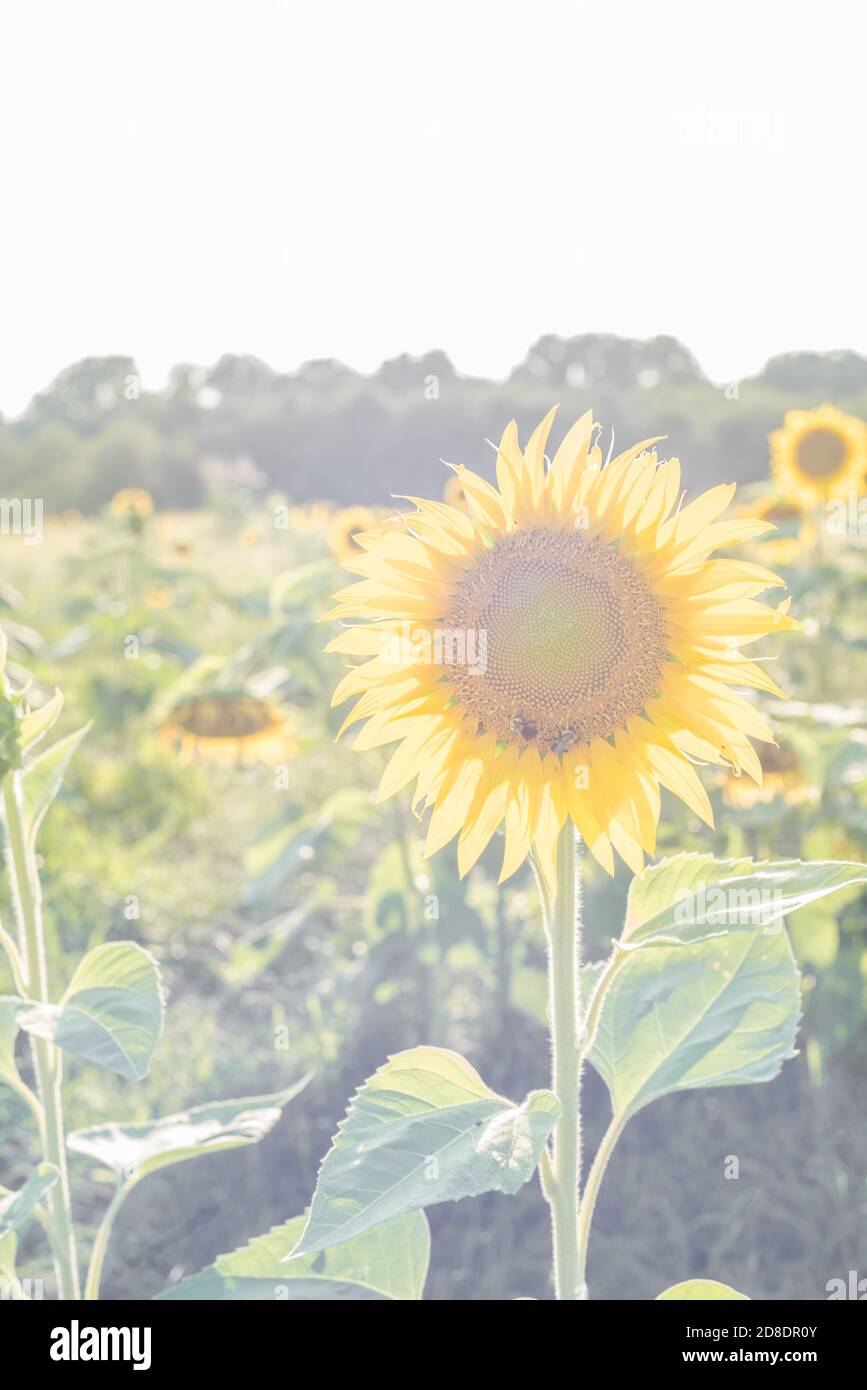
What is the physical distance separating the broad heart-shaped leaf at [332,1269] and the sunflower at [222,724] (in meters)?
1.55

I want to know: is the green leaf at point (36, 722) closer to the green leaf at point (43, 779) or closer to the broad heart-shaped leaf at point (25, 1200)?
the green leaf at point (43, 779)

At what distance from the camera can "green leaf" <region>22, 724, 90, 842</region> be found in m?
1.31

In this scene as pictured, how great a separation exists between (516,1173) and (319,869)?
2799 mm

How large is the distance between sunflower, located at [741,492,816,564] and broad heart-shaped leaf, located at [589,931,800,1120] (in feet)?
7.53

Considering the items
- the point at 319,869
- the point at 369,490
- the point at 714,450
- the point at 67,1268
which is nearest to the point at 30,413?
the point at 369,490

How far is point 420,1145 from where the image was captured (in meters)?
1.01

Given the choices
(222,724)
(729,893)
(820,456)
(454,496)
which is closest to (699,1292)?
(729,893)

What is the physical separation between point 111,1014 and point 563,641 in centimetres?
54

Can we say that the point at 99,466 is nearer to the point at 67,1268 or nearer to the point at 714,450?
the point at 714,450

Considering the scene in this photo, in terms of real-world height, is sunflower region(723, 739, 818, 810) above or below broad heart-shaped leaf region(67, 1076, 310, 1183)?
above

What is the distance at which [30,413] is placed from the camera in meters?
24.6

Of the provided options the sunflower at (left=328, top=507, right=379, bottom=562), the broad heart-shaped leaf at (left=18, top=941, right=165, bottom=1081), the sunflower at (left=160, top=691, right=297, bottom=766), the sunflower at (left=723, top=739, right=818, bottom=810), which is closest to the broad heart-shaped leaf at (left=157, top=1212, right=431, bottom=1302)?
the broad heart-shaped leaf at (left=18, top=941, right=165, bottom=1081)

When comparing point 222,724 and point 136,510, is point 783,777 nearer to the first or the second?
point 222,724

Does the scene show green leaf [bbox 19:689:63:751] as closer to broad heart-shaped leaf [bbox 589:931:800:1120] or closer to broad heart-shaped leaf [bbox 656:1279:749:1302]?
broad heart-shaped leaf [bbox 589:931:800:1120]
